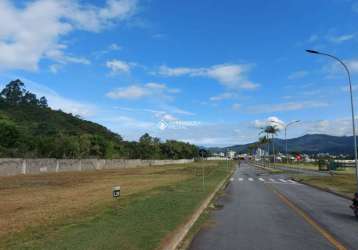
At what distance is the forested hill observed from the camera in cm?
8781

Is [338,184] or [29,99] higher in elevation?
[29,99]

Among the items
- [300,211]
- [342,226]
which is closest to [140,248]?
[342,226]

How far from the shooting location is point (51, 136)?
10625cm

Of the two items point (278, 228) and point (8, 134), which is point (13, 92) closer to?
point (8, 134)

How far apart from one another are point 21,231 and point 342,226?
931 centimetres

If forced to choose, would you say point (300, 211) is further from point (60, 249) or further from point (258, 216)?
point (60, 249)

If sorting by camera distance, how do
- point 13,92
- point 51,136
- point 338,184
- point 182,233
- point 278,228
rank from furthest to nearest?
point 13,92, point 51,136, point 338,184, point 278,228, point 182,233

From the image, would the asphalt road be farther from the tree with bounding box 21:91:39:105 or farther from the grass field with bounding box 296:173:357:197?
the tree with bounding box 21:91:39:105

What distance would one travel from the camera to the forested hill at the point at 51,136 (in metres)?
87.8

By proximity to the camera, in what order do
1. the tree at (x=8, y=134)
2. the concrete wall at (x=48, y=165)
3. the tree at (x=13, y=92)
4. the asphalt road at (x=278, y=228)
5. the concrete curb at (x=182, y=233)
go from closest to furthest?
the concrete curb at (x=182, y=233) < the asphalt road at (x=278, y=228) < the concrete wall at (x=48, y=165) < the tree at (x=8, y=134) < the tree at (x=13, y=92)

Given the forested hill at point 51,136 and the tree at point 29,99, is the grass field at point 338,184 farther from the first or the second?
the tree at point 29,99

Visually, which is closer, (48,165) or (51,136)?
(48,165)

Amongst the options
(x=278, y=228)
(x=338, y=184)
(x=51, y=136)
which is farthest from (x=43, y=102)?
(x=278, y=228)

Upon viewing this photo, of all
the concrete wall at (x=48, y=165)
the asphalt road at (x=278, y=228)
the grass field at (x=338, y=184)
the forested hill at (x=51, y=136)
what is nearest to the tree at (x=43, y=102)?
the forested hill at (x=51, y=136)
